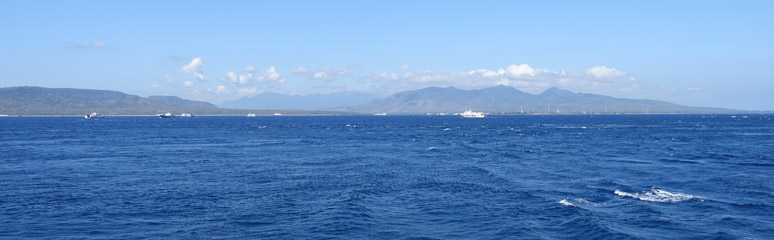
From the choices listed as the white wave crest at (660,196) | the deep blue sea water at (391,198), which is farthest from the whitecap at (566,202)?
the white wave crest at (660,196)

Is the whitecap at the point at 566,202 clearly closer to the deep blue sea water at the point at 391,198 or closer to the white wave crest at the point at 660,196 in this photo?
the deep blue sea water at the point at 391,198

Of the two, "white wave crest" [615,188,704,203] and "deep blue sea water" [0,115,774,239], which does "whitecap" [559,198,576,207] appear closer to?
"deep blue sea water" [0,115,774,239]

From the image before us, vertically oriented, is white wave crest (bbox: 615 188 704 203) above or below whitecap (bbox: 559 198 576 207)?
above

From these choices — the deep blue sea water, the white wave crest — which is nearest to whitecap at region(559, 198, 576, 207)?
the deep blue sea water

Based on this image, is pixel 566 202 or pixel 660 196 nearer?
pixel 566 202

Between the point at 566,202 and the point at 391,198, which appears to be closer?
the point at 566,202

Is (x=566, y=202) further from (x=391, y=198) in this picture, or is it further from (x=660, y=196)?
(x=391, y=198)

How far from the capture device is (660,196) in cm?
3784

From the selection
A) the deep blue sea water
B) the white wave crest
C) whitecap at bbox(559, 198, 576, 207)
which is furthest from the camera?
the white wave crest

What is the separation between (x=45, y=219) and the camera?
3128 centimetres

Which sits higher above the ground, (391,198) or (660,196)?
(660,196)

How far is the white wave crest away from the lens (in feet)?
120

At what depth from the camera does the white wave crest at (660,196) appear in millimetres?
36469

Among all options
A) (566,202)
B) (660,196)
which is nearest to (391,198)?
(566,202)
